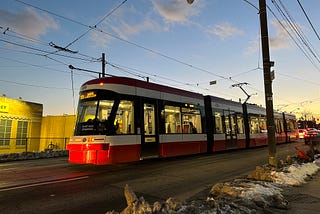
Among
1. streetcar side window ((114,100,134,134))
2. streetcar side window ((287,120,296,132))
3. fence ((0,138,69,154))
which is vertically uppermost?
streetcar side window ((287,120,296,132))

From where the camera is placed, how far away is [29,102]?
2680 centimetres

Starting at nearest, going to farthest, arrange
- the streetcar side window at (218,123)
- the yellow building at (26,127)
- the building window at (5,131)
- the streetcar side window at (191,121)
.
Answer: the streetcar side window at (191,121) → the streetcar side window at (218,123) → the building window at (5,131) → the yellow building at (26,127)

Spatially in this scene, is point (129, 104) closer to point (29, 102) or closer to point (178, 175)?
point (178, 175)

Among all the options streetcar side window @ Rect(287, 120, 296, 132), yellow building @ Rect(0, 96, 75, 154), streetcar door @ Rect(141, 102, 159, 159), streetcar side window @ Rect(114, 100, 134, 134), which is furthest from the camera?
streetcar side window @ Rect(287, 120, 296, 132)

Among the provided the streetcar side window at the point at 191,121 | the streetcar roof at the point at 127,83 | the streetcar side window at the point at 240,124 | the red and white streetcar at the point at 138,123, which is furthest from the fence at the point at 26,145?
the streetcar side window at the point at 240,124

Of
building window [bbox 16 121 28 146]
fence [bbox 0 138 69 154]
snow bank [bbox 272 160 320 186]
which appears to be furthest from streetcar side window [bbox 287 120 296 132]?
building window [bbox 16 121 28 146]

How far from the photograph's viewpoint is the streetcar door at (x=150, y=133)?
11.4 m

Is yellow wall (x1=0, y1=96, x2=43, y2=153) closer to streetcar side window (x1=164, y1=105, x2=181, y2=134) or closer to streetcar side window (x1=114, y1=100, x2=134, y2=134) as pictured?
streetcar side window (x1=164, y1=105, x2=181, y2=134)

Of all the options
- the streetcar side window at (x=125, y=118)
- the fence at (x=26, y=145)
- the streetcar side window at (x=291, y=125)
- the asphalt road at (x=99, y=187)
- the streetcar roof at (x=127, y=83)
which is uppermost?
the streetcar roof at (x=127, y=83)

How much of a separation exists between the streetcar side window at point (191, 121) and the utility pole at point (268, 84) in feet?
16.1

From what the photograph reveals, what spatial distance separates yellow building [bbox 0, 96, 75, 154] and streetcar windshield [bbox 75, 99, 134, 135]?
539 inches

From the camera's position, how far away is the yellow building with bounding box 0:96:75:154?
2422 centimetres

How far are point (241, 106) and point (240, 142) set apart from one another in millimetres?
3078

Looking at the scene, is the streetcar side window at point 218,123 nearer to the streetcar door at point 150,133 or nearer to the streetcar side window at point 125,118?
the streetcar door at point 150,133
